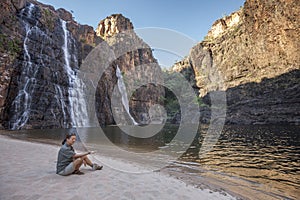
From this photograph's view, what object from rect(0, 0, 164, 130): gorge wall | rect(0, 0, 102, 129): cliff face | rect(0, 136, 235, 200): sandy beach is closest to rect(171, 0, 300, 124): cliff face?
rect(0, 0, 164, 130): gorge wall

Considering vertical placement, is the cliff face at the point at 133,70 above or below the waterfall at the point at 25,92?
above

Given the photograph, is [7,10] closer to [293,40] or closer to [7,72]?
[7,72]

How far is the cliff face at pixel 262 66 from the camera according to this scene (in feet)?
Result: 144

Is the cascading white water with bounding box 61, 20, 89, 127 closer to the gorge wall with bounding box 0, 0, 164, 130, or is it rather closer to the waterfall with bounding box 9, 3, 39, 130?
the gorge wall with bounding box 0, 0, 164, 130

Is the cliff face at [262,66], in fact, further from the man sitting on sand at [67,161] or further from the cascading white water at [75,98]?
the man sitting on sand at [67,161]

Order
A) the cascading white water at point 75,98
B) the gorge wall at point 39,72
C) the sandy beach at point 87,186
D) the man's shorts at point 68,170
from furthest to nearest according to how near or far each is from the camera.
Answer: the cascading white water at point 75,98, the gorge wall at point 39,72, the man's shorts at point 68,170, the sandy beach at point 87,186

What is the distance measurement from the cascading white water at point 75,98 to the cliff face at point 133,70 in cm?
1157

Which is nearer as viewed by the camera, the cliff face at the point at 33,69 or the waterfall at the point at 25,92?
the waterfall at the point at 25,92

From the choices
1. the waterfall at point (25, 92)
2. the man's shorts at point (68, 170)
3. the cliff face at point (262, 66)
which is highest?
the cliff face at point (262, 66)

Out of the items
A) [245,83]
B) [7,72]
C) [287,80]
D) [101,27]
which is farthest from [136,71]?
[7,72]

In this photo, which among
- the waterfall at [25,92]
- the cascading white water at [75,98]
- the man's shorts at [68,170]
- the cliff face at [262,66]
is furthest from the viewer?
the cliff face at [262,66]

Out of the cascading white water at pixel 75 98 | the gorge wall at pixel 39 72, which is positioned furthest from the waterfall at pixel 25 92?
the cascading white water at pixel 75 98

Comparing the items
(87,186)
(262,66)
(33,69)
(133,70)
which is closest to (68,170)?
(87,186)

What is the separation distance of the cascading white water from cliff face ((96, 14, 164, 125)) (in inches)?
455
